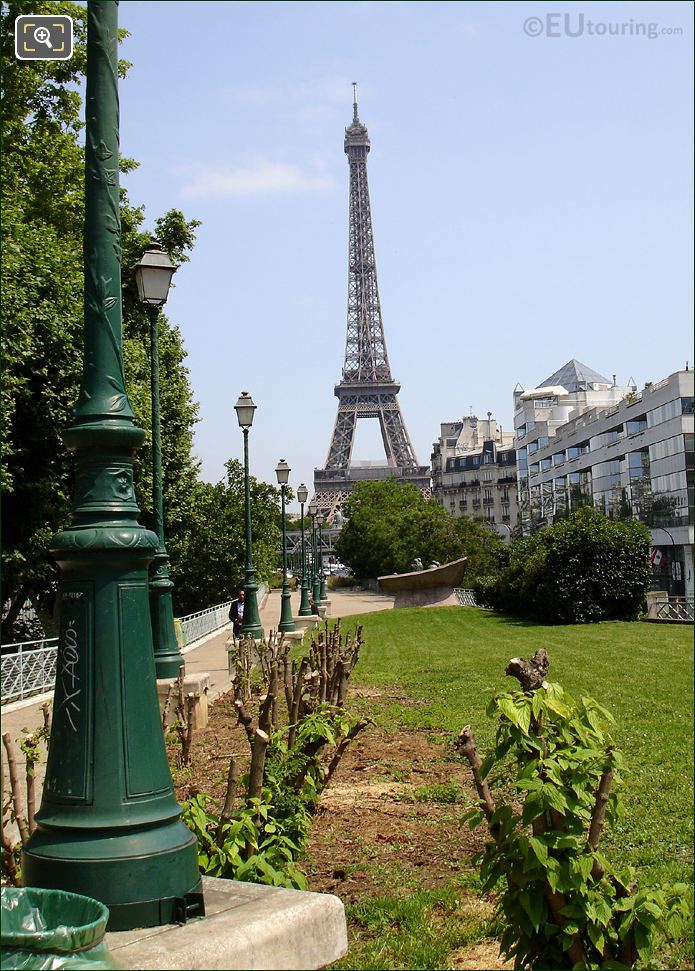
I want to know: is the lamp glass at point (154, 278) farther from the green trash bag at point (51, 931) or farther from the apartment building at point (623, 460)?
the apartment building at point (623, 460)

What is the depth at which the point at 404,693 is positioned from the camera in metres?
15.5

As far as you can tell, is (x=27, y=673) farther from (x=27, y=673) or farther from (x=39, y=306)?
(x=39, y=306)

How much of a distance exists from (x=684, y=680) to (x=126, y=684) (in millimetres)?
14076

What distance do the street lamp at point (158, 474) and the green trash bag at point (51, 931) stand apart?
358 inches

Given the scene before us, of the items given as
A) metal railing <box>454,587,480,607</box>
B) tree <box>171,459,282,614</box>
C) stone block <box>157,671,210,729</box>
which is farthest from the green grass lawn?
metal railing <box>454,587,480,607</box>

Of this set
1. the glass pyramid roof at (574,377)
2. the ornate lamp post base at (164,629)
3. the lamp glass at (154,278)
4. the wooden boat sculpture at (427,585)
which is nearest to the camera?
the lamp glass at (154,278)

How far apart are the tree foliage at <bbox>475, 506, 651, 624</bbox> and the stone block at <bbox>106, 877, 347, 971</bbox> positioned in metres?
31.1

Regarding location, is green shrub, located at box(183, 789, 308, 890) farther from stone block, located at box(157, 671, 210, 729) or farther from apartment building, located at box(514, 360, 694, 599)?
apartment building, located at box(514, 360, 694, 599)

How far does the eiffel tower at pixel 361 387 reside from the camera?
11958 centimetres

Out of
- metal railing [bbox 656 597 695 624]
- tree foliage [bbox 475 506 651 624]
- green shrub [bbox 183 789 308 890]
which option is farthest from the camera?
tree foliage [bbox 475 506 651 624]

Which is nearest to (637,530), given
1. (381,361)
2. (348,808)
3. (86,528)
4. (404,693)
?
(404,693)

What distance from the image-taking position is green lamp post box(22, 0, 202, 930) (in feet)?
11.7

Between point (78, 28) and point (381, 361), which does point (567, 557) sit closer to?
point (78, 28)

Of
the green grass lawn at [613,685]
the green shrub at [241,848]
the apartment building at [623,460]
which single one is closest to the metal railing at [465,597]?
the apartment building at [623,460]
